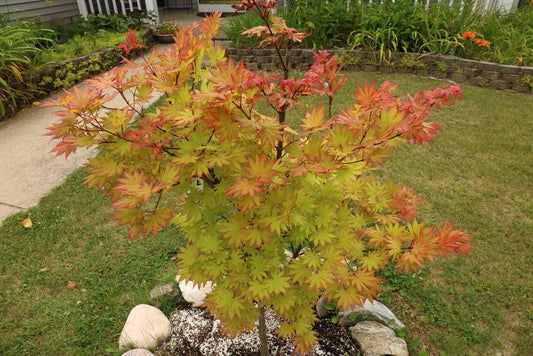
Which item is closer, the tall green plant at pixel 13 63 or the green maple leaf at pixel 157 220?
the green maple leaf at pixel 157 220

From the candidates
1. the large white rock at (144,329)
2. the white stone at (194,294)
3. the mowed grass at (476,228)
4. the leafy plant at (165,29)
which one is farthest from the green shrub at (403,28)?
the large white rock at (144,329)

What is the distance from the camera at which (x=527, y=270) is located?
113 inches

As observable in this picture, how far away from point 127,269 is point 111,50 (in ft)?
18.8

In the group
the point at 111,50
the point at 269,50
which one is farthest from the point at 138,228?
the point at 111,50

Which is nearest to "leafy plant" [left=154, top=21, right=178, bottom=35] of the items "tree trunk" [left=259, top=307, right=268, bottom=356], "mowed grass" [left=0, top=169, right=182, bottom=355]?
"mowed grass" [left=0, top=169, right=182, bottom=355]

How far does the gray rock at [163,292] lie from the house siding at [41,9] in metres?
7.50

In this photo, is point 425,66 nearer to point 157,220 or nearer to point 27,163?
point 27,163

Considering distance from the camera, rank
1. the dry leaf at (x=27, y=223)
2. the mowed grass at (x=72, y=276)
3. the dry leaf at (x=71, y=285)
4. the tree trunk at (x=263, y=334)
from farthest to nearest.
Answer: the dry leaf at (x=27, y=223) → the dry leaf at (x=71, y=285) → the mowed grass at (x=72, y=276) → the tree trunk at (x=263, y=334)

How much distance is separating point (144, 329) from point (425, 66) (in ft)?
20.6

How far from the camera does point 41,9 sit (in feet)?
29.0

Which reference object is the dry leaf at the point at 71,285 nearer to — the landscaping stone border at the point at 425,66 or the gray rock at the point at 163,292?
the gray rock at the point at 163,292

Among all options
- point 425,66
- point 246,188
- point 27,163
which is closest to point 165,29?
point 27,163

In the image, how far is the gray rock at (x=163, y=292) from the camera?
8.27ft

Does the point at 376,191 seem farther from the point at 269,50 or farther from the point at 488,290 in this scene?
the point at 269,50
